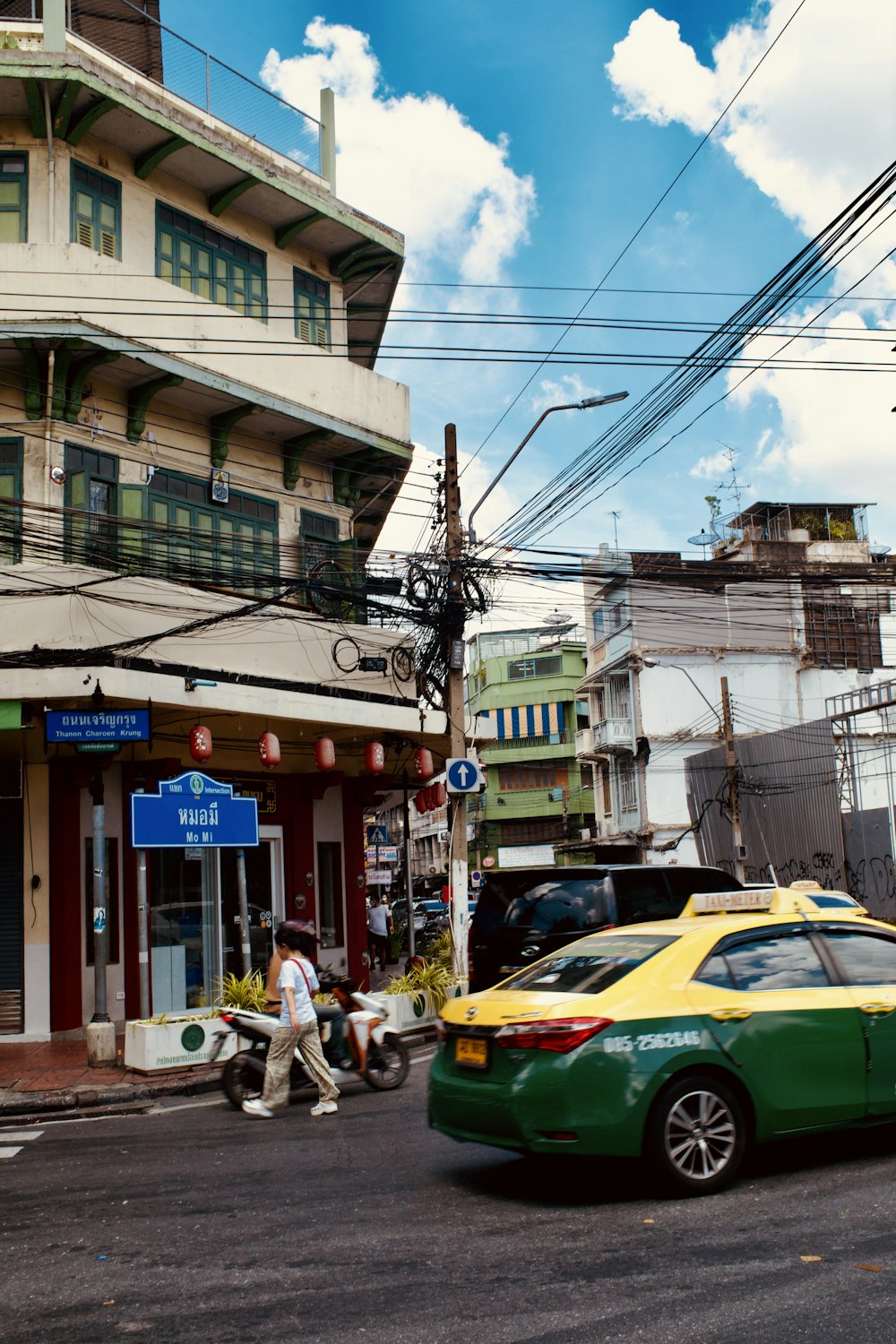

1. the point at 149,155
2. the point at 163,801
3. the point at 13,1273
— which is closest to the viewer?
the point at 13,1273

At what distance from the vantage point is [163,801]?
14.1m

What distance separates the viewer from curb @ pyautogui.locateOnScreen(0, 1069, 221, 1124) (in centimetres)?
1192

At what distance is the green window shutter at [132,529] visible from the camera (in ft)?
54.2

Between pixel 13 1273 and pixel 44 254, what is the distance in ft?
44.2

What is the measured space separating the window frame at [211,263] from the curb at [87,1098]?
10.8 metres

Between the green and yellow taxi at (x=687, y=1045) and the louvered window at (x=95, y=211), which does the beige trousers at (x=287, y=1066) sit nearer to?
the green and yellow taxi at (x=687, y=1045)

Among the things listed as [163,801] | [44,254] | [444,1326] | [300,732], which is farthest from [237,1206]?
[44,254]

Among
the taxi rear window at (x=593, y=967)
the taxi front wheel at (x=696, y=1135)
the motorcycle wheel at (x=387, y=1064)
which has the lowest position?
the motorcycle wheel at (x=387, y=1064)

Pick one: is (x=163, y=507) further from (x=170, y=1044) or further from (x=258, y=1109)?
(x=258, y=1109)

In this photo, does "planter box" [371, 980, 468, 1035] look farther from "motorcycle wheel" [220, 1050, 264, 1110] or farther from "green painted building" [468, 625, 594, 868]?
"green painted building" [468, 625, 594, 868]

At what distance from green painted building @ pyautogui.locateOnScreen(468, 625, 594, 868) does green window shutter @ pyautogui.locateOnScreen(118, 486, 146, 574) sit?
160 feet

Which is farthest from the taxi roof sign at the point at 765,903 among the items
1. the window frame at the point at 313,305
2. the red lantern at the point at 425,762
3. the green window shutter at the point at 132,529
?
the window frame at the point at 313,305

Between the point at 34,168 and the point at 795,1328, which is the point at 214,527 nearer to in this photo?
the point at 34,168

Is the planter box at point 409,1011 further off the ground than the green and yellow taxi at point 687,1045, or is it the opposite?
the green and yellow taxi at point 687,1045
